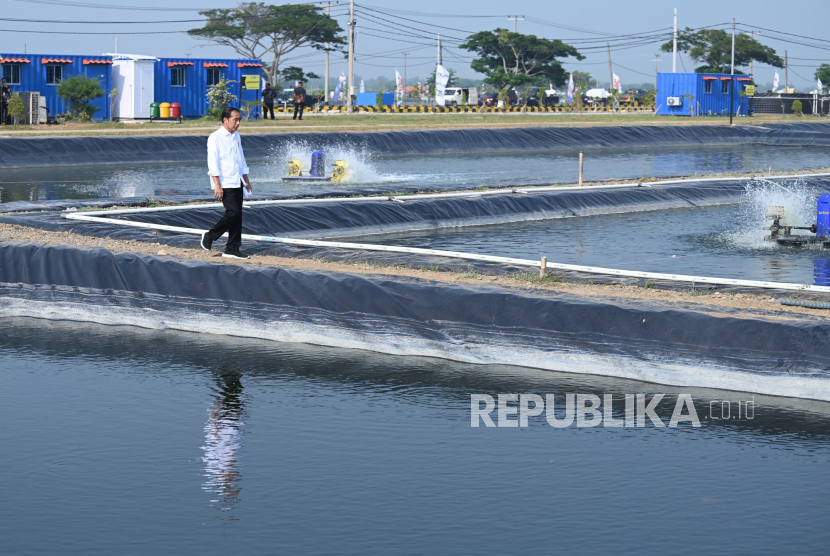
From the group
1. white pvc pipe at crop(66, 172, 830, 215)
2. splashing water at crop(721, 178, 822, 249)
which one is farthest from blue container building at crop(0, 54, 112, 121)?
splashing water at crop(721, 178, 822, 249)

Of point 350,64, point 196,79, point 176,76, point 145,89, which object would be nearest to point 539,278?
point 145,89

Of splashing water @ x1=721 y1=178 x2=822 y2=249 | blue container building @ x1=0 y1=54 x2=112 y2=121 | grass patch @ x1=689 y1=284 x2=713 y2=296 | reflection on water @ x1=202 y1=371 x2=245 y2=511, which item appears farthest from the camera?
blue container building @ x1=0 y1=54 x2=112 y2=121

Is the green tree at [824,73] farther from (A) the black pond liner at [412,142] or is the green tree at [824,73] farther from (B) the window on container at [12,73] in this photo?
(B) the window on container at [12,73]

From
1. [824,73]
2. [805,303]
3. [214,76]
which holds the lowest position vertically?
[805,303]

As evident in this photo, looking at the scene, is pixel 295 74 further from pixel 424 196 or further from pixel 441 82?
pixel 424 196

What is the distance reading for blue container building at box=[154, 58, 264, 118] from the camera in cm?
4681

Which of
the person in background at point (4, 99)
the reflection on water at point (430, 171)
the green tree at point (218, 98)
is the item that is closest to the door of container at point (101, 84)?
the green tree at point (218, 98)

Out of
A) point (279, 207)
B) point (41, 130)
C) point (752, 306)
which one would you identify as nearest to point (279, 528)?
point (752, 306)

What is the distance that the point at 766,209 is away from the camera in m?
23.6

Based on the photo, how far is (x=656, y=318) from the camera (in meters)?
9.45

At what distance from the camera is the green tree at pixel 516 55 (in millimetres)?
99062

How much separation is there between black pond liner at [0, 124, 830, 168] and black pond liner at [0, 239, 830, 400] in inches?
786

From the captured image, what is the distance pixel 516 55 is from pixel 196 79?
5678 centimetres
